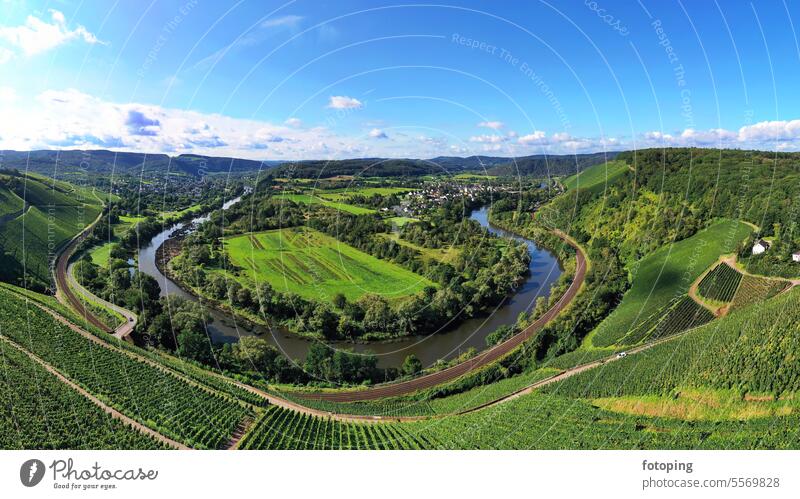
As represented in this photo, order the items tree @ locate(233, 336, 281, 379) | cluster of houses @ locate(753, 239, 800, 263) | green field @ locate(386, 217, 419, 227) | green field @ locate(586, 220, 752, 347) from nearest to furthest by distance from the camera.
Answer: tree @ locate(233, 336, 281, 379) < green field @ locate(586, 220, 752, 347) < cluster of houses @ locate(753, 239, 800, 263) < green field @ locate(386, 217, 419, 227)

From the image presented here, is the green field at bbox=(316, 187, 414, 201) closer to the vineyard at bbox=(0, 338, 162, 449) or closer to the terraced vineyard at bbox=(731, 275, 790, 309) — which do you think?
the terraced vineyard at bbox=(731, 275, 790, 309)

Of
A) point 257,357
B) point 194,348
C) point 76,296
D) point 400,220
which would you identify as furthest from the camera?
point 400,220

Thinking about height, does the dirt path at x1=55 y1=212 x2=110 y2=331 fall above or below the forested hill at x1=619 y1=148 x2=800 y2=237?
below

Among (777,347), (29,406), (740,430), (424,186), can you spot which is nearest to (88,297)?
(29,406)

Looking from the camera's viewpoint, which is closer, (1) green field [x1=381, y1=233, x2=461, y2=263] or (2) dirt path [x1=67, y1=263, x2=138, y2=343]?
(2) dirt path [x1=67, y1=263, x2=138, y2=343]

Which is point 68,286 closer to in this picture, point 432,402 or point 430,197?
point 432,402

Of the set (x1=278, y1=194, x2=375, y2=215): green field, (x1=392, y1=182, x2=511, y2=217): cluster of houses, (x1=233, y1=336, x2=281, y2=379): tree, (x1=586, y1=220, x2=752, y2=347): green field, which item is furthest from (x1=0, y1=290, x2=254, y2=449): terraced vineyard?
(x1=392, y1=182, x2=511, y2=217): cluster of houses

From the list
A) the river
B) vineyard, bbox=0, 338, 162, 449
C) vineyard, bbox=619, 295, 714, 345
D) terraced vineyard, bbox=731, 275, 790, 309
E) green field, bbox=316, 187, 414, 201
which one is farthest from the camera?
green field, bbox=316, 187, 414, 201

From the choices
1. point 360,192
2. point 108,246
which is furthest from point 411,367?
point 360,192
